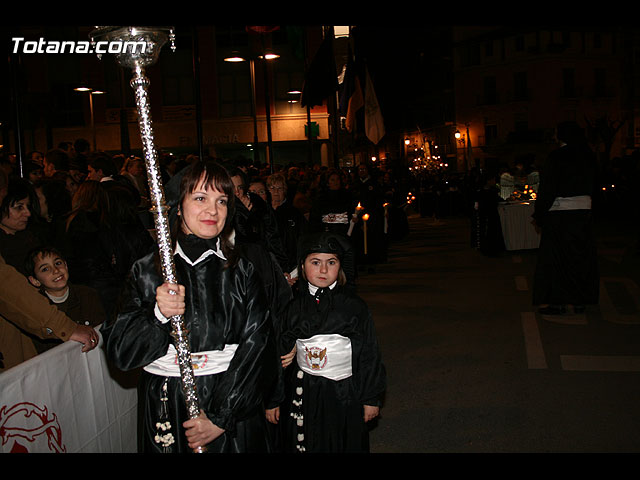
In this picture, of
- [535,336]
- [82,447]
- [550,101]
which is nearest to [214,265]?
[82,447]

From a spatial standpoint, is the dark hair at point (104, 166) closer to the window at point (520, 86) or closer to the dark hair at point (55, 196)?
the dark hair at point (55, 196)

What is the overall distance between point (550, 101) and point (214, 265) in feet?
205

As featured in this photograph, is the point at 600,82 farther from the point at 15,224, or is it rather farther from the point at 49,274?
the point at 49,274

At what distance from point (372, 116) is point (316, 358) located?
538 inches

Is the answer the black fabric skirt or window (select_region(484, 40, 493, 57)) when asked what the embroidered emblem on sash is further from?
window (select_region(484, 40, 493, 57))

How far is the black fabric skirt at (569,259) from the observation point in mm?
8375

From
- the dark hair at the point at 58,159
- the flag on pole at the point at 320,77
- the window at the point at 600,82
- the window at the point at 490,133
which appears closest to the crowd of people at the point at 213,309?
the dark hair at the point at 58,159

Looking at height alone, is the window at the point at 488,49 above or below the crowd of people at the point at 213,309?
above

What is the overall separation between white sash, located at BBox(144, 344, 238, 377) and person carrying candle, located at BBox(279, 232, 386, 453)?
42.2 inches

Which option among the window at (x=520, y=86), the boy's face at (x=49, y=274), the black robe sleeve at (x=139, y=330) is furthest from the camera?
the window at (x=520, y=86)

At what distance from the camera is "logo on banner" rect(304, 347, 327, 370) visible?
408 centimetres

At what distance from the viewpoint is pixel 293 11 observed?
2.50 m

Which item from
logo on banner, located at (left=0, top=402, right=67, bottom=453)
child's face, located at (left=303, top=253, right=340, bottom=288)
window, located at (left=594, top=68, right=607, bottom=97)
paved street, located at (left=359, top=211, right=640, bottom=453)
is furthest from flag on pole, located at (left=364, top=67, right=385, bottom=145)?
window, located at (left=594, top=68, right=607, bottom=97)

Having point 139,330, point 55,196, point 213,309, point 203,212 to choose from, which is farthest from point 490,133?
point 139,330
